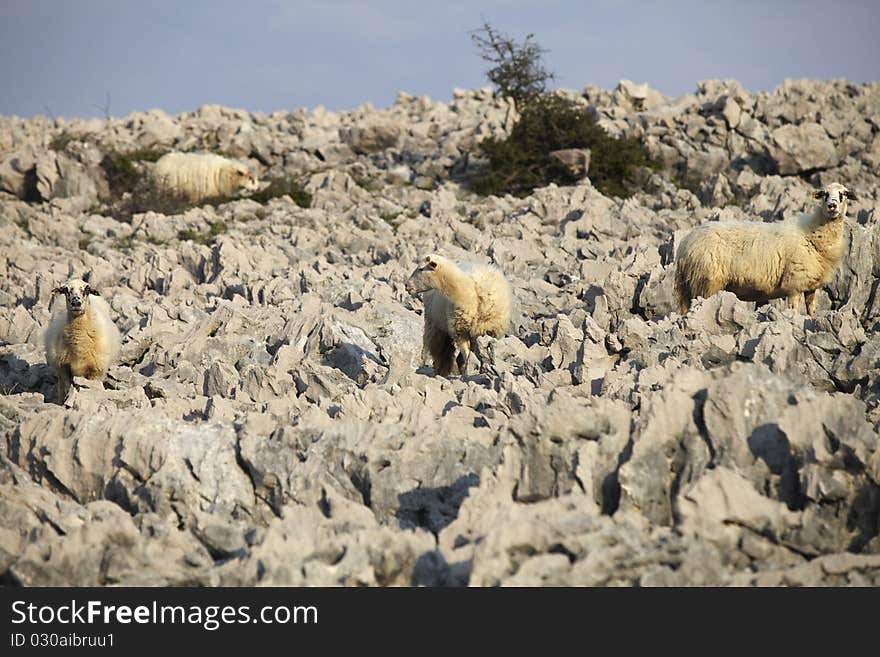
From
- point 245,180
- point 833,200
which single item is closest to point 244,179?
point 245,180

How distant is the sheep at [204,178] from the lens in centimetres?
2864

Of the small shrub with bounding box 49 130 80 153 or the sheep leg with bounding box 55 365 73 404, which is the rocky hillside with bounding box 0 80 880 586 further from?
the small shrub with bounding box 49 130 80 153

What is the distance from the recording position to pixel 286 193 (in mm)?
27312

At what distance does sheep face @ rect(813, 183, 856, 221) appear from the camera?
1409 cm

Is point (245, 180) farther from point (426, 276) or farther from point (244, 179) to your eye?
point (426, 276)

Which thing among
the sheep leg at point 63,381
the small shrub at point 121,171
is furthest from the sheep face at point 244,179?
the sheep leg at point 63,381

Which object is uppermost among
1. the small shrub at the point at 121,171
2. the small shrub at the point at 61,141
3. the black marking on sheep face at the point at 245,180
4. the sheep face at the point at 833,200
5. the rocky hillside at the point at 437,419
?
the small shrub at the point at 61,141

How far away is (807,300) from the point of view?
14.7 meters

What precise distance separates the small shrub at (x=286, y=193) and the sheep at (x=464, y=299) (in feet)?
45.5

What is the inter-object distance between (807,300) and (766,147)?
13.4m

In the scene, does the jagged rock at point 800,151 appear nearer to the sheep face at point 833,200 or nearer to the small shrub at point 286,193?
the small shrub at point 286,193

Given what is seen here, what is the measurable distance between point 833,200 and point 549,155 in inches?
552
